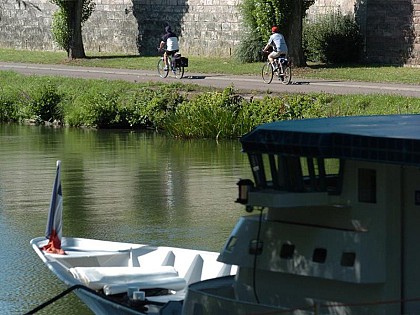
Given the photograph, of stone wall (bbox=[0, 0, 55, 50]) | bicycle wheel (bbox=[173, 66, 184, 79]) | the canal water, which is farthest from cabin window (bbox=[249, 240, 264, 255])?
stone wall (bbox=[0, 0, 55, 50])

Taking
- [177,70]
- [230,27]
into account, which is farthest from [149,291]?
[230,27]

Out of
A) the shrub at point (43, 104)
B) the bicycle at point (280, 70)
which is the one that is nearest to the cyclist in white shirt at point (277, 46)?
the bicycle at point (280, 70)

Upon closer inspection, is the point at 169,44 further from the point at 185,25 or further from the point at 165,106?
the point at 185,25

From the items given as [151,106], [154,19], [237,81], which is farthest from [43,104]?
[154,19]

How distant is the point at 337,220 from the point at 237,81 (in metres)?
26.8

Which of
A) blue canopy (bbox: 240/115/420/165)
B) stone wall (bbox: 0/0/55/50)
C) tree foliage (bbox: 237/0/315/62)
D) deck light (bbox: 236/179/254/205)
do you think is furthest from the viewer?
stone wall (bbox: 0/0/55/50)

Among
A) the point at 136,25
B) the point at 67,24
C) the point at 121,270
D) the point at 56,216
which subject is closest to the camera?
the point at 56,216

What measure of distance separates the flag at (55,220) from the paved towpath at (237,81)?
17.9m

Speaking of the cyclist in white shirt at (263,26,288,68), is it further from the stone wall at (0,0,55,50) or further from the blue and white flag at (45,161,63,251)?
the blue and white flag at (45,161,63,251)

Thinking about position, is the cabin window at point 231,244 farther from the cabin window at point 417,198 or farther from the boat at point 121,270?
the cabin window at point 417,198

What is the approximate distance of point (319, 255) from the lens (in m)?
11.1

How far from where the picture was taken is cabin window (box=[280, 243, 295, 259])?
1134 cm

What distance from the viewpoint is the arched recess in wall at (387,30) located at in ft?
139

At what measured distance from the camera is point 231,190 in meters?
24.2
